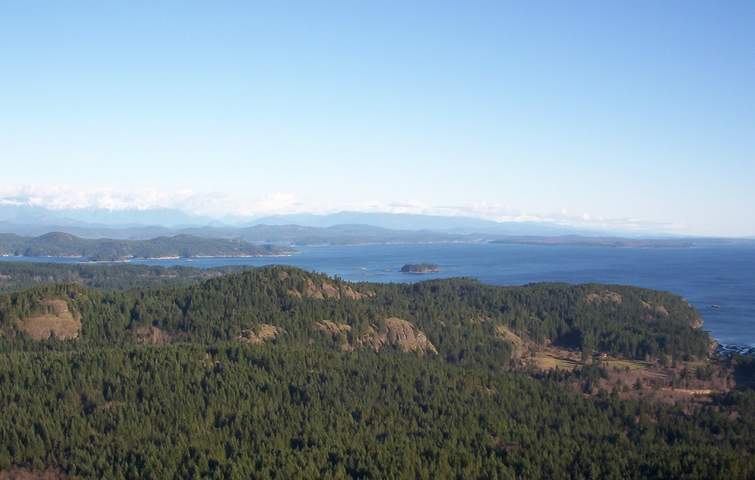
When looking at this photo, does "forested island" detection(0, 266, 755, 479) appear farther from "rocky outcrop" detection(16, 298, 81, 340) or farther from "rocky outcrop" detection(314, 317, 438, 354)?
"rocky outcrop" detection(314, 317, 438, 354)

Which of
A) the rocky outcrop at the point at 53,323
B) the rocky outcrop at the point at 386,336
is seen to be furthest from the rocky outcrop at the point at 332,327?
the rocky outcrop at the point at 53,323

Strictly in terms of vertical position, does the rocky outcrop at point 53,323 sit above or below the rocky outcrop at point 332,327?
above

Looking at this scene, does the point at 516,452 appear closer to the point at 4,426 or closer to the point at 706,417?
the point at 706,417

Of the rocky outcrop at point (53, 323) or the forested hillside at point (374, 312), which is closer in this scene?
the rocky outcrop at point (53, 323)

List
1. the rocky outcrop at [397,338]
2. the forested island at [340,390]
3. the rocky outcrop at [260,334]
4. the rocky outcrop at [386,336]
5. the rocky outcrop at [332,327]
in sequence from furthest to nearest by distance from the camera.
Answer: the rocky outcrop at [397,338] → the rocky outcrop at [332,327] → the rocky outcrop at [386,336] → the rocky outcrop at [260,334] → the forested island at [340,390]

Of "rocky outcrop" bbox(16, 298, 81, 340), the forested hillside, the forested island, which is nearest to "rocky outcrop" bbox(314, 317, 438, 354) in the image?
the forested island

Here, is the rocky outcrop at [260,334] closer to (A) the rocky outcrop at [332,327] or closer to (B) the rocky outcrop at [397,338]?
(A) the rocky outcrop at [332,327]

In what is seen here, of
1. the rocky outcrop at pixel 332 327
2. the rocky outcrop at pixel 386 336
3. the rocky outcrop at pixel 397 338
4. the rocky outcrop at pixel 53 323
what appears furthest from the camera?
the rocky outcrop at pixel 397 338

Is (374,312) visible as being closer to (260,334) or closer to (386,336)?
(386,336)
